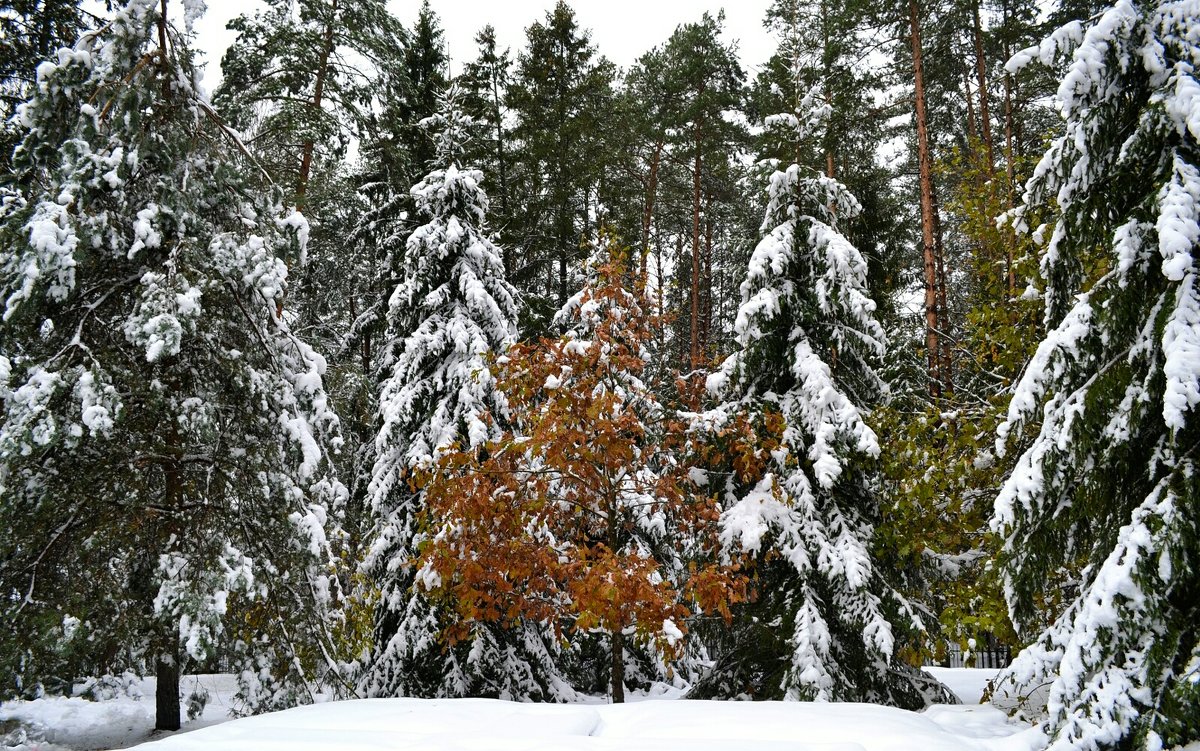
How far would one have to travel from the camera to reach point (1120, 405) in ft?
15.5

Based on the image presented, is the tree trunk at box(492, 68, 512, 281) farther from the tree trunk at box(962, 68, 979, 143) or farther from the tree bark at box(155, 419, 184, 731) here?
the tree trunk at box(962, 68, 979, 143)

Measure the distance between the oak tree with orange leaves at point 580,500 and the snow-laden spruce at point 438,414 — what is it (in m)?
3.19

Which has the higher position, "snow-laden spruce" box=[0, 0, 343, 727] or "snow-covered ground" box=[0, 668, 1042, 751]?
"snow-laden spruce" box=[0, 0, 343, 727]

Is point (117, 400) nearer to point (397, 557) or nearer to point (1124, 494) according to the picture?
point (397, 557)

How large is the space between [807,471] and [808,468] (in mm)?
46

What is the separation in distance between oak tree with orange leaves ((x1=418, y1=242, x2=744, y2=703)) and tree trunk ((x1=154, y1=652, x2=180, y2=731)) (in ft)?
12.1

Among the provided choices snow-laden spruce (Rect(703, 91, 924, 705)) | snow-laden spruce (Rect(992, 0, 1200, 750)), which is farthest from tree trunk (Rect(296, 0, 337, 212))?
snow-laden spruce (Rect(992, 0, 1200, 750))

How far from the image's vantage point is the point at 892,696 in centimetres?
966

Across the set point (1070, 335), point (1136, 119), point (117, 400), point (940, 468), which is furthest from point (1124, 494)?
point (117, 400)

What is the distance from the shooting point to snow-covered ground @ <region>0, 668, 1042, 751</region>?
416cm

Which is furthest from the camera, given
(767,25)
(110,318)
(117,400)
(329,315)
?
(329,315)

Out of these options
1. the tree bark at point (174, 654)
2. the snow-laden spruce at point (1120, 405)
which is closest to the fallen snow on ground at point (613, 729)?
the snow-laden spruce at point (1120, 405)

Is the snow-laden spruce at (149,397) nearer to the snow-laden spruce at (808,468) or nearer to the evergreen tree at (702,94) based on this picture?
the snow-laden spruce at (808,468)

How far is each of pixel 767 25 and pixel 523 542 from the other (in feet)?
64.1
